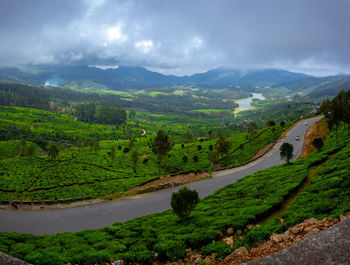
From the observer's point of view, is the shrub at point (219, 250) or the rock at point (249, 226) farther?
the rock at point (249, 226)

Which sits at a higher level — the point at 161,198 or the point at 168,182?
the point at 168,182

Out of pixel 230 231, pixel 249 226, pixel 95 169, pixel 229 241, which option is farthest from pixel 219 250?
pixel 95 169

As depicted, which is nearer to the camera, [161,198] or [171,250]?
[171,250]

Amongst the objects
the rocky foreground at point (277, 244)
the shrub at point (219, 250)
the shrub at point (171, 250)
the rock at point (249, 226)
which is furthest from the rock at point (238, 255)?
the rock at point (249, 226)

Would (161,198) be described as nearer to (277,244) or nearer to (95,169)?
(277,244)

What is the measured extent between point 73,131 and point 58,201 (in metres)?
163

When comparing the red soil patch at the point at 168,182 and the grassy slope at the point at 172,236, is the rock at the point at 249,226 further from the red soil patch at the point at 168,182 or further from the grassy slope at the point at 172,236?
the red soil patch at the point at 168,182

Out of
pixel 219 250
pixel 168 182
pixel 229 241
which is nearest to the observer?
pixel 219 250

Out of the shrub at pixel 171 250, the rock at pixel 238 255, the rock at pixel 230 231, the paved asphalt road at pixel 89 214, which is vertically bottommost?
the paved asphalt road at pixel 89 214

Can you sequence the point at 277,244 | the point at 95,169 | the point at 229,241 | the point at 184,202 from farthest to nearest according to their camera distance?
the point at 95,169
the point at 184,202
the point at 229,241
the point at 277,244

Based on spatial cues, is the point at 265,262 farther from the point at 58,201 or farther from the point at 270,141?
the point at 270,141

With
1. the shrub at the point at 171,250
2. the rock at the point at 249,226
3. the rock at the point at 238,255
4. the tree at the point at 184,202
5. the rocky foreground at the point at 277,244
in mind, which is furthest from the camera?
the tree at the point at 184,202

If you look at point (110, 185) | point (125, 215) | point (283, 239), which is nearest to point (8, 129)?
point (110, 185)

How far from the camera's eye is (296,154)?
62.5 meters
